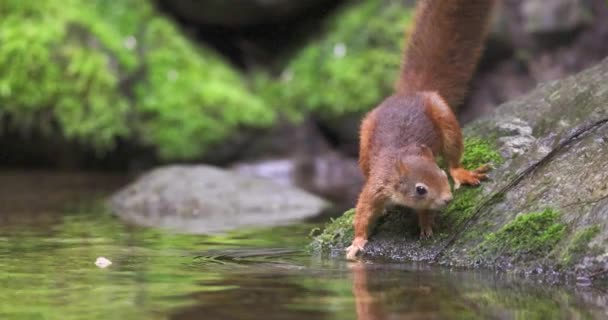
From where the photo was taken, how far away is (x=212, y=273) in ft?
15.7

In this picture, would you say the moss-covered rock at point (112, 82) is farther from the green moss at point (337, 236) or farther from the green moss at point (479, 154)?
the green moss at point (479, 154)

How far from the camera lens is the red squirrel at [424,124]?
532cm

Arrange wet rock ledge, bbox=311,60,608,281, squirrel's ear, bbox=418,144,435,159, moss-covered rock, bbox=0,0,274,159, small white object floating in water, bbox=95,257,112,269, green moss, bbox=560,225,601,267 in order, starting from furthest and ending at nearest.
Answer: moss-covered rock, bbox=0,0,274,159 → squirrel's ear, bbox=418,144,435,159 → small white object floating in water, bbox=95,257,112,269 → wet rock ledge, bbox=311,60,608,281 → green moss, bbox=560,225,601,267

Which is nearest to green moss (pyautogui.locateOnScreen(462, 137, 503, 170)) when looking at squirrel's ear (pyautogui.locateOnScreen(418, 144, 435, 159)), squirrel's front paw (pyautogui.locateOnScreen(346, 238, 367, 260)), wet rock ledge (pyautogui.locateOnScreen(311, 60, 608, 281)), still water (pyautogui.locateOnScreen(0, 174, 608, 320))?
wet rock ledge (pyautogui.locateOnScreen(311, 60, 608, 281))

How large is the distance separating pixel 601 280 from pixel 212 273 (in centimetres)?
182

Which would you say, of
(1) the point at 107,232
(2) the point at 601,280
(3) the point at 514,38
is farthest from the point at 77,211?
(3) the point at 514,38

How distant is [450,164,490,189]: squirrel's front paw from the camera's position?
5.54 metres

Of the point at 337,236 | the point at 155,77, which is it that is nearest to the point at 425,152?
the point at 337,236

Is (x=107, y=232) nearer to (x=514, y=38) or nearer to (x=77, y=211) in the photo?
(x=77, y=211)

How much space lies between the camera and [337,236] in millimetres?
5852

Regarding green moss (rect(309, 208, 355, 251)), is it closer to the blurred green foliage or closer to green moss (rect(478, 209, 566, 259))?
green moss (rect(478, 209, 566, 259))

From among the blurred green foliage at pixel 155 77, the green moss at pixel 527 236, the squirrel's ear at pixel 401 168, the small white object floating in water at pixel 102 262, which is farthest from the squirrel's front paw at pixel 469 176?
the blurred green foliage at pixel 155 77

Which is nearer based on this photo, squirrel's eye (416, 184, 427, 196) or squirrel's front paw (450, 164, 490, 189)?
squirrel's eye (416, 184, 427, 196)

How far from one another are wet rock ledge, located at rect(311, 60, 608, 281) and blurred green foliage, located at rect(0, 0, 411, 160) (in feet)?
20.4
